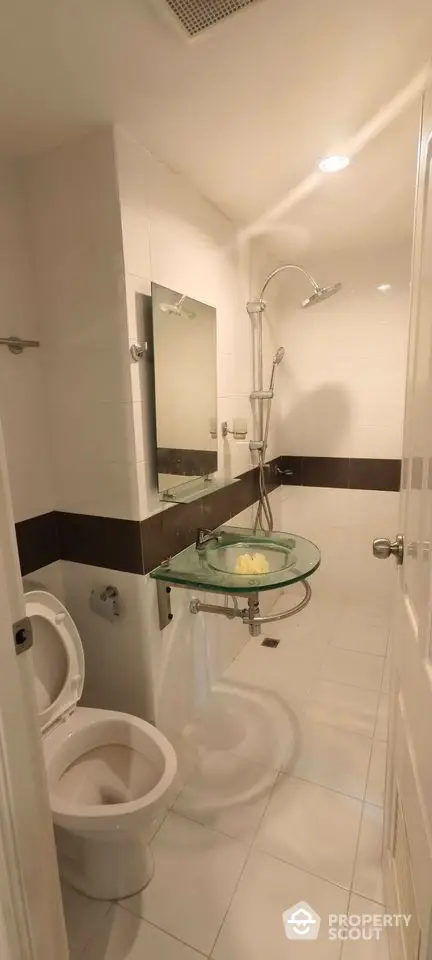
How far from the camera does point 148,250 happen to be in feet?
4.82

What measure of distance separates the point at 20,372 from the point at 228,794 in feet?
5.50

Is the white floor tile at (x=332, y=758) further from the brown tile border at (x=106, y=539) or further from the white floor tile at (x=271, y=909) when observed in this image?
the brown tile border at (x=106, y=539)

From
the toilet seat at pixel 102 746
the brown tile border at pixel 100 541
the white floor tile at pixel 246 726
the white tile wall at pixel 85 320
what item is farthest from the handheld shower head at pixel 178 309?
the white floor tile at pixel 246 726

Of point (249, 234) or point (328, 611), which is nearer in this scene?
point (249, 234)

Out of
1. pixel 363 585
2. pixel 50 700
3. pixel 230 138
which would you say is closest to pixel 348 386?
pixel 363 585

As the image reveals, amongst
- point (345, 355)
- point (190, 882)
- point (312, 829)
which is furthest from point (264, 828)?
point (345, 355)

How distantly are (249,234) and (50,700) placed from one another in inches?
86.1

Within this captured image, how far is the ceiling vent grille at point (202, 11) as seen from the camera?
90 cm

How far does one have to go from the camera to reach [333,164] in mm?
1540

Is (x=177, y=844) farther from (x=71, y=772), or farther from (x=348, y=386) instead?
(x=348, y=386)

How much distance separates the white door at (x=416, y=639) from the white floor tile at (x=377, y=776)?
16.4 inches

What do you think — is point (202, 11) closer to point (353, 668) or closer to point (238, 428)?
point (238, 428)

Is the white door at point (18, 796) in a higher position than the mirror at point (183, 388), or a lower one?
lower

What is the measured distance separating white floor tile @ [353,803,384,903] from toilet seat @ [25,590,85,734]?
1003 mm
